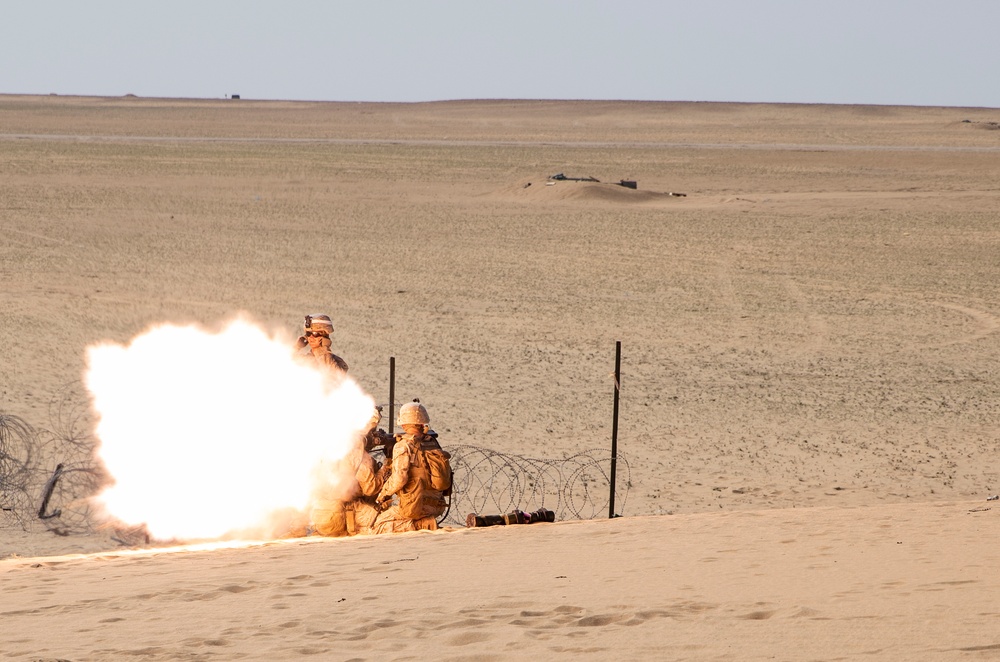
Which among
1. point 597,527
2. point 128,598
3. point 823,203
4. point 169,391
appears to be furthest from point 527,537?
point 823,203

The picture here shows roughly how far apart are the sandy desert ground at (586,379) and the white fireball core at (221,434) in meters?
0.88

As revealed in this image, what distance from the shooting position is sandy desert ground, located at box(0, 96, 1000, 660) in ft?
26.0

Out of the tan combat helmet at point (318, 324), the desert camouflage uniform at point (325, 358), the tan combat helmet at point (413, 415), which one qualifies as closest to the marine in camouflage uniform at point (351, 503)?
the tan combat helmet at point (413, 415)

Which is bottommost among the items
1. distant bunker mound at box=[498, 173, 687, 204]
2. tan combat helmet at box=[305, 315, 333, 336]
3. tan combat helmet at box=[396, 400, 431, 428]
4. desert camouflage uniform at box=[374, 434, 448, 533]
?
desert camouflage uniform at box=[374, 434, 448, 533]

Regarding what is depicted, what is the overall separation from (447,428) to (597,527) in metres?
4.99

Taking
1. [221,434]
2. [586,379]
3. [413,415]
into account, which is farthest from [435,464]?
[586,379]

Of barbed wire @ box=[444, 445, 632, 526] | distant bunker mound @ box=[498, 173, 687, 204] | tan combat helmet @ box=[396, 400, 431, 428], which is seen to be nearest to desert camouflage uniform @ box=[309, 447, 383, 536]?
tan combat helmet @ box=[396, 400, 431, 428]

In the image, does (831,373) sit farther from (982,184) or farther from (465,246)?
(982,184)

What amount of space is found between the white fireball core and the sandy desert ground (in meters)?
0.88

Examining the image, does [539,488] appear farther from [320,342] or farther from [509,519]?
[320,342]

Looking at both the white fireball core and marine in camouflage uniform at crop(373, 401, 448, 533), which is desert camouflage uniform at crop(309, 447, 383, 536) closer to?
marine in camouflage uniform at crop(373, 401, 448, 533)

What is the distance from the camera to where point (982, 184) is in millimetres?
52094

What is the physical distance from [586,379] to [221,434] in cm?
731

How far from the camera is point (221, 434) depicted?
12289mm
